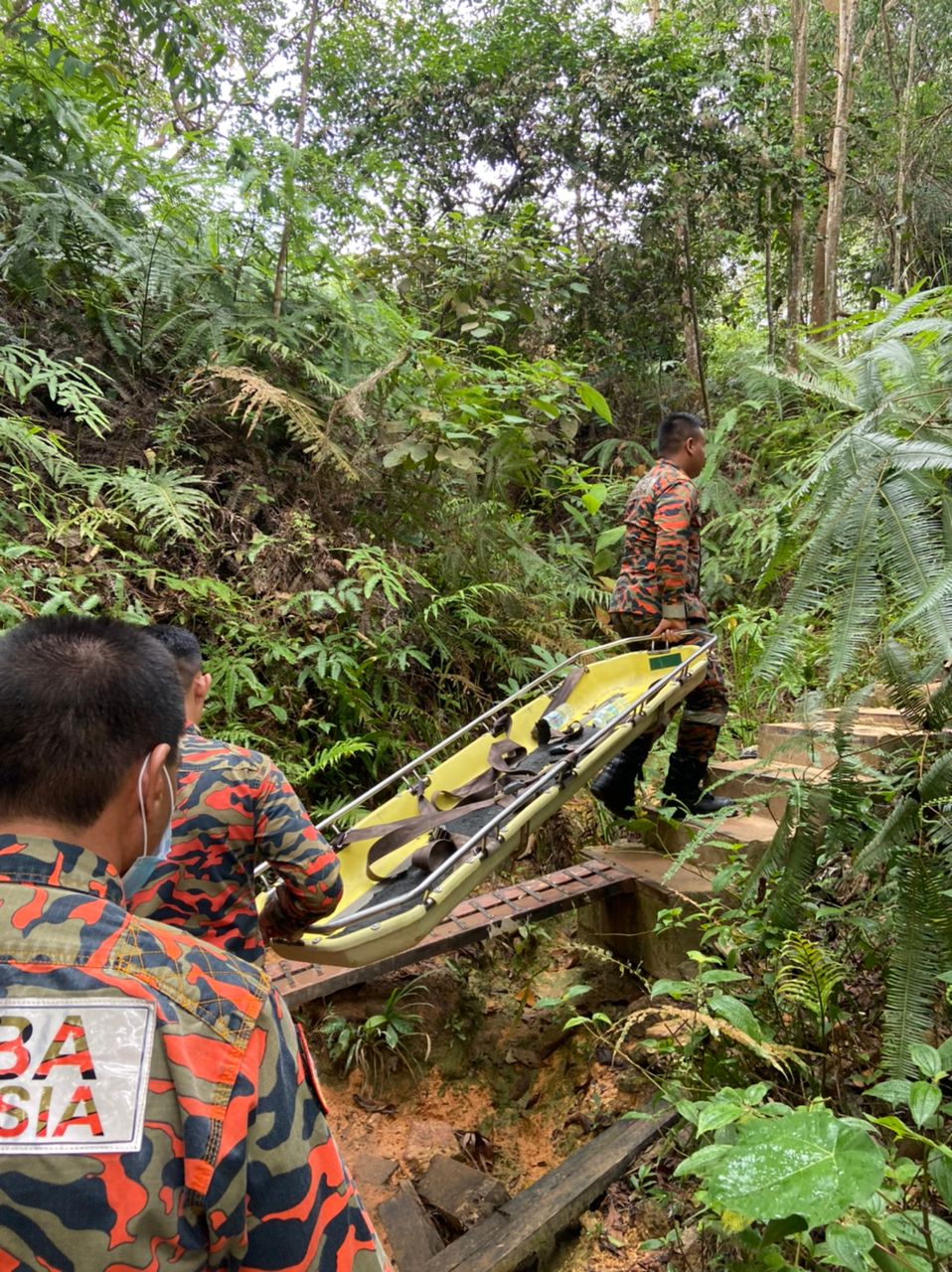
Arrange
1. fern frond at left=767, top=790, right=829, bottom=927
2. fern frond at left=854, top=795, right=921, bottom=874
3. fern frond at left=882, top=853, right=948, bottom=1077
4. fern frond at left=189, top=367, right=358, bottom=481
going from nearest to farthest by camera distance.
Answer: fern frond at left=882, top=853, right=948, bottom=1077 < fern frond at left=854, top=795, right=921, bottom=874 < fern frond at left=767, top=790, right=829, bottom=927 < fern frond at left=189, top=367, right=358, bottom=481

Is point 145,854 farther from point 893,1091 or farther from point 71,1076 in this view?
point 893,1091

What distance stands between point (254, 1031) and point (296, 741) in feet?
11.5

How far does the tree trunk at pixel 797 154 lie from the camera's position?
710 centimetres

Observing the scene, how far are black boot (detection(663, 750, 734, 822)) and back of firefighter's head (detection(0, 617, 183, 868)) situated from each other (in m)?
3.49

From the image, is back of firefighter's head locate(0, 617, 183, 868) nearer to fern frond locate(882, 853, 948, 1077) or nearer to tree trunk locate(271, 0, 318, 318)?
fern frond locate(882, 853, 948, 1077)

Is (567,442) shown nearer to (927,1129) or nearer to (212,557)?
(212,557)

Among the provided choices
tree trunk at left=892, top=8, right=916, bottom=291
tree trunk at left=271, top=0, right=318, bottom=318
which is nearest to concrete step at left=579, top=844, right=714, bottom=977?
tree trunk at left=271, top=0, right=318, bottom=318

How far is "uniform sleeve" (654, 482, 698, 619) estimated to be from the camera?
4.05 m

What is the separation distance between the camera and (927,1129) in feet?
6.70

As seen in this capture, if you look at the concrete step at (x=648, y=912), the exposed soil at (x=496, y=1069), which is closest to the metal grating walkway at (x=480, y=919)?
the concrete step at (x=648, y=912)

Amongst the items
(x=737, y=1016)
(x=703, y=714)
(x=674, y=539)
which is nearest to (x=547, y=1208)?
(x=737, y=1016)

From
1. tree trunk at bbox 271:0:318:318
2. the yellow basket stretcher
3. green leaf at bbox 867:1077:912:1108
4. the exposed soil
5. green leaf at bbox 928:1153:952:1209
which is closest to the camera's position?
green leaf at bbox 928:1153:952:1209

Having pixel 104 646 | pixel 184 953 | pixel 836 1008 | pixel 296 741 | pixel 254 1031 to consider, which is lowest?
pixel 836 1008

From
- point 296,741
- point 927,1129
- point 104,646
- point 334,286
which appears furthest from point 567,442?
point 104,646
